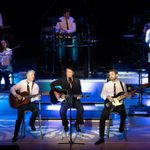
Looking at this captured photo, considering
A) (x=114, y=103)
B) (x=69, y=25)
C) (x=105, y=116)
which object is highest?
(x=69, y=25)

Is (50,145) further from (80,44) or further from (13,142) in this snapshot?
(80,44)

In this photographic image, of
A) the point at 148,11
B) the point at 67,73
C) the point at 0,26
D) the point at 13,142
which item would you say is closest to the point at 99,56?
the point at 148,11

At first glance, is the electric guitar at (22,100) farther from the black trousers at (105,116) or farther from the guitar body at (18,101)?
the black trousers at (105,116)

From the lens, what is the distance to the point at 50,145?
1052cm

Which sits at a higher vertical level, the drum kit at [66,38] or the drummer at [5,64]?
the drum kit at [66,38]

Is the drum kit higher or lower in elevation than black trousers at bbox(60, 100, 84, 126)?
higher

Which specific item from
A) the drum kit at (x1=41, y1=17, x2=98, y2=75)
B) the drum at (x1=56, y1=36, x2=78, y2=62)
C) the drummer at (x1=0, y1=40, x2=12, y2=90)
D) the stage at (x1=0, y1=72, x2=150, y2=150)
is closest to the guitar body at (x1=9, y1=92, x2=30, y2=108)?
the stage at (x1=0, y1=72, x2=150, y2=150)

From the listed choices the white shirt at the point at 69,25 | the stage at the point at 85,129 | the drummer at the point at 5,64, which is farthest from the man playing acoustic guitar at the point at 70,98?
the white shirt at the point at 69,25

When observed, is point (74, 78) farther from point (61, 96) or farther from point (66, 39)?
point (66, 39)

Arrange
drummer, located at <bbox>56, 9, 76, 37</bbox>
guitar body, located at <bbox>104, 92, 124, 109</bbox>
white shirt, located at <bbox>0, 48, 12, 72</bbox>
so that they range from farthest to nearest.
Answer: drummer, located at <bbox>56, 9, 76, 37</bbox> → white shirt, located at <bbox>0, 48, 12, 72</bbox> → guitar body, located at <bbox>104, 92, 124, 109</bbox>

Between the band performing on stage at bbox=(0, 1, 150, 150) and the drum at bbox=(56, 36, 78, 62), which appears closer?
the band performing on stage at bbox=(0, 1, 150, 150)

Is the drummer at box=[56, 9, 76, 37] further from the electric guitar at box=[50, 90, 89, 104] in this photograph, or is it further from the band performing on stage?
the electric guitar at box=[50, 90, 89, 104]

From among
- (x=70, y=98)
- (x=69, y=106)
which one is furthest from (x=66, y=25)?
(x=69, y=106)

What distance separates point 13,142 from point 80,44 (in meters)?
6.21
